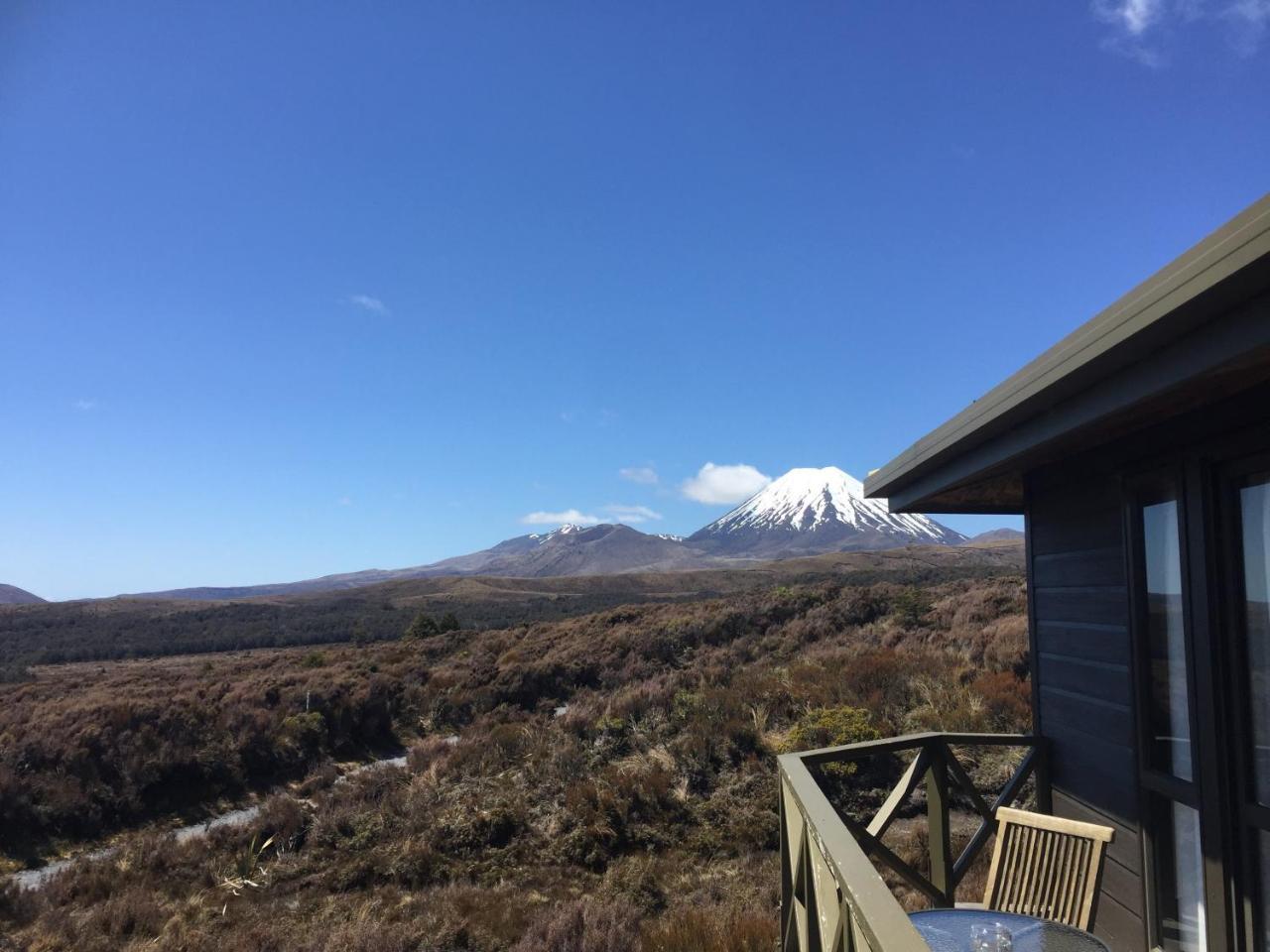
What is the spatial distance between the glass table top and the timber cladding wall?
29.0 inches

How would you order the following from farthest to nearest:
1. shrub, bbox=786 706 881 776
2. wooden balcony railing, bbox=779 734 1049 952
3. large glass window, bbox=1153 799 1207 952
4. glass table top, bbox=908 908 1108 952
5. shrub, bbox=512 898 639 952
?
shrub, bbox=786 706 881 776 → shrub, bbox=512 898 639 952 → large glass window, bbox=1153 799 1207 952 → glass table top, bbox=908 908 1108 952 → wooden balcony railing, bbox=779 734 1049 952

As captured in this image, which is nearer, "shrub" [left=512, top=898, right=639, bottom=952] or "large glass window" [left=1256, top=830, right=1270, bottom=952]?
"large glass window" [left=1256, top=830, right=1270, bottom=952]

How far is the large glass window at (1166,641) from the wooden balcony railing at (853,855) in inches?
46.4

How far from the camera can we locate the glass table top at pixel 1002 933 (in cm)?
285

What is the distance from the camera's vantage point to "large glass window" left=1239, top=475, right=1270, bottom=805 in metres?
2.68

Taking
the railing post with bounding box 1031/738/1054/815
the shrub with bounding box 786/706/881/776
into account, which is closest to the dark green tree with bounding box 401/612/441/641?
the shrub with bounding box 786/706/881/776

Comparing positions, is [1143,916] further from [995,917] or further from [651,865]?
[651,865]

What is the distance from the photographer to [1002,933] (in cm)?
275

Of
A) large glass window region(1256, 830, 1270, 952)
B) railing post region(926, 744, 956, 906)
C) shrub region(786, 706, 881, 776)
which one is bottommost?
shrub region(786, 706, 881, 776)

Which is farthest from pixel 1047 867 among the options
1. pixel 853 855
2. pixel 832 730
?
pixel 832 730

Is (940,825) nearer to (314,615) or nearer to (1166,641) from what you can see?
(1166,641)

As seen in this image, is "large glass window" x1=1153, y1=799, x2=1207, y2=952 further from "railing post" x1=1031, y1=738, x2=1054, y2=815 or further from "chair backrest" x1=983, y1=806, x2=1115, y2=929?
"railing post" x1=1031, y1=738, x2=1054, y2=815

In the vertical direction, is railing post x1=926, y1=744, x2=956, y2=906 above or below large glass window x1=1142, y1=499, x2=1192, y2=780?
below

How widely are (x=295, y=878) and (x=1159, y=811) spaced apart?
7.60m
